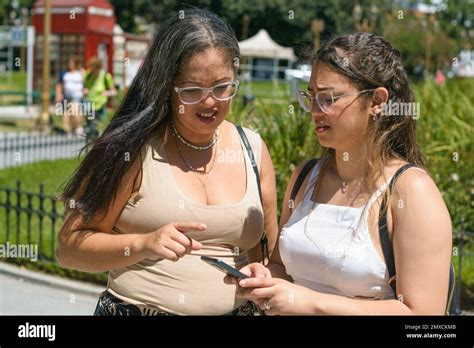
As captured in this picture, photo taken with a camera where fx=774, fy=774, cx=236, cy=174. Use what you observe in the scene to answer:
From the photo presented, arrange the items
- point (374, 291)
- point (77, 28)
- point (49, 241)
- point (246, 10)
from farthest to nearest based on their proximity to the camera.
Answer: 1. point (246, 10)
2. point (77, 28)
3. point (49, 241)
4. point (374, 291)

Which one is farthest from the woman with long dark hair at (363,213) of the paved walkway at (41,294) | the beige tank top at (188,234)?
the paved walkway at (41,294)

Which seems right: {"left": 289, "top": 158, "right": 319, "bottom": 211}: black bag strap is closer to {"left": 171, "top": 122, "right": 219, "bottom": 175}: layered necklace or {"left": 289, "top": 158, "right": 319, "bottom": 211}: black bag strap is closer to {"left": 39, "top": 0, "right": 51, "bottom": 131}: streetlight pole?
{"left": 171, "top": 122, "right": 219, "bottom": 175}: layered necklace

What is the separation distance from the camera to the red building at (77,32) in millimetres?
22188

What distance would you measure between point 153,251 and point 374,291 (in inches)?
24.4

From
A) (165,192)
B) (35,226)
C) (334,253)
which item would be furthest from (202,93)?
(35,226)

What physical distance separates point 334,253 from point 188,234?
1.55 feet

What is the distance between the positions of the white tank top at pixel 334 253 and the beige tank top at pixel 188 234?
0.64 feet

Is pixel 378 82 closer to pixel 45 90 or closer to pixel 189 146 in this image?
pixel 189 146

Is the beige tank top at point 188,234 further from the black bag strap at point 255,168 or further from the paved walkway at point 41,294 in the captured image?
the paved walkway at point 41,294

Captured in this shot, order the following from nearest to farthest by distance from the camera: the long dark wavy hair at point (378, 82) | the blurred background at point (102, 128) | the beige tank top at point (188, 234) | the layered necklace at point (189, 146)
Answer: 1. the long dark wavy hair at point (378, 82)
2. the beige tank top at point (188, 234)
3. the layered necklace at point (189, 146)
4. the blurred background at point (102, 128)

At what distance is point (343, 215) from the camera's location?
219cm

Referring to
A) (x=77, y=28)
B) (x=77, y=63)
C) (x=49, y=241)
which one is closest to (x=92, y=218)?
(x=49, y=241)

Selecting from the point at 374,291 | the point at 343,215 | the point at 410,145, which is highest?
the point at 410,145
